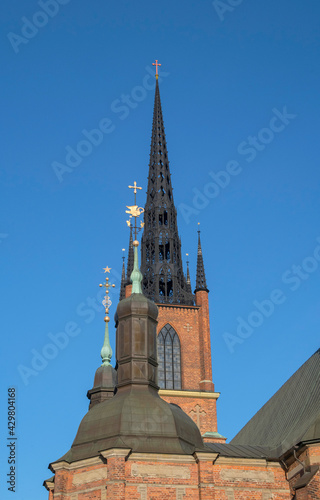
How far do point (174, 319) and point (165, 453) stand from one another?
3508 centimetres

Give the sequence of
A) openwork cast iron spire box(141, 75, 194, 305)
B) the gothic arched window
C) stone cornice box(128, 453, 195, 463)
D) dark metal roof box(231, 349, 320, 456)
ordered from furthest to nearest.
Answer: openwork cast iron spire box(141, 75, 194, 305) < the gothic arched window < dark metal roof box(231, 349, 320, 456) < stone cornice box(128, 453, 195, 463)

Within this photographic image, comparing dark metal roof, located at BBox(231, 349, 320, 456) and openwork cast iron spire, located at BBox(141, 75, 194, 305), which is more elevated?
openwork cast iron spire, located at BBox(141, 75, 194, 305)

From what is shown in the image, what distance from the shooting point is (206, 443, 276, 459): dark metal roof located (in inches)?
1294

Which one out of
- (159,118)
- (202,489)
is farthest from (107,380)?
(159,118)

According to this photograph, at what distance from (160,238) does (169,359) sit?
12713 millimetres

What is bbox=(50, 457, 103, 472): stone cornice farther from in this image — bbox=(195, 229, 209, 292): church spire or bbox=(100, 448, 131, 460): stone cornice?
bbox=(195, 229, 209, 292): church spire

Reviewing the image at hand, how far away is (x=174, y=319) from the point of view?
214ft

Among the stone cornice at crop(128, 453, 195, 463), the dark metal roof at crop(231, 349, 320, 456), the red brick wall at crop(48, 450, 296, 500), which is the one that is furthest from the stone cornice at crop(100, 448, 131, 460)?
the dark metal roof at crop(231, 349, 320, 456)

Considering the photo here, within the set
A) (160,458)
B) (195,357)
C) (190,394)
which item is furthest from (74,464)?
(195,357)

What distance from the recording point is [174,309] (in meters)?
65.8

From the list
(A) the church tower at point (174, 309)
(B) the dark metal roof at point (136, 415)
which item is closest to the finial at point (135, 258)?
(B) the dark metal roof at point (136, 415)

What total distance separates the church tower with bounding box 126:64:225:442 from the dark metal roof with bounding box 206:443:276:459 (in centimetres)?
2316

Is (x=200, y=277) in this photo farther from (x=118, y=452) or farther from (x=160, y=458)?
(x=118, y=452)

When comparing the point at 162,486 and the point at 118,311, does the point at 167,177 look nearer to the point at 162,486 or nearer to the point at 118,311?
the point at 118,311
